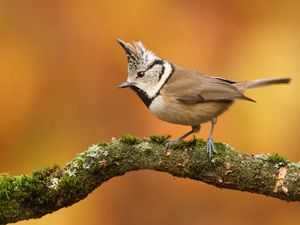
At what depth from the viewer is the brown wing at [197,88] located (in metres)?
4.90

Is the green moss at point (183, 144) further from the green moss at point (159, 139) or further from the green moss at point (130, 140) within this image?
the green moss at point (130, 140)

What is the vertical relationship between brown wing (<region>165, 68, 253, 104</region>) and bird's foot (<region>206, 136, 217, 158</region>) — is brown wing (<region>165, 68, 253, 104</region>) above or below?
above

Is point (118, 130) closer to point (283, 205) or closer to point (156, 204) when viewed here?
point (156, 204)

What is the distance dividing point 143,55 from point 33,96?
2.79 meters

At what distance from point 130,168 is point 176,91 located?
1.01 m

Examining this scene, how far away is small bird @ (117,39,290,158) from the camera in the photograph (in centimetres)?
485

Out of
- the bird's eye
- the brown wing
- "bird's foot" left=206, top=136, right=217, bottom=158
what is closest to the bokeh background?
the brown wing

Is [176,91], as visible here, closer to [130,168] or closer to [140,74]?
[140,74]

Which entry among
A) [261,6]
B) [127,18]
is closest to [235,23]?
[261,6]

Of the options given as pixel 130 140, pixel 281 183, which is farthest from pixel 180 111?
pixel 281 183

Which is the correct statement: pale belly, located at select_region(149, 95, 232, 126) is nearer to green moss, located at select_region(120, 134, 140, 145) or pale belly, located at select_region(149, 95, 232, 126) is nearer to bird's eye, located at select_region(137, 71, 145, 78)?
bird's eye, located at select_region(137, 71, 145, 78)

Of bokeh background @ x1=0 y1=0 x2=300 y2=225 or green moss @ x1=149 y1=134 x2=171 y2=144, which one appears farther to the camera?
bokeh background @ x1=0 y1=0 x2=300 y2=225

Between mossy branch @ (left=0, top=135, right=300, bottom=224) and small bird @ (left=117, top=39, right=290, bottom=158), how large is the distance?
28.7 inches

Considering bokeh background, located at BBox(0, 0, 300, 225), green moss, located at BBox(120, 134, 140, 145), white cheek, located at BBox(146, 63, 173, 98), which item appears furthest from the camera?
bokeh background, located at BBox(0, 0, 300, 225)
